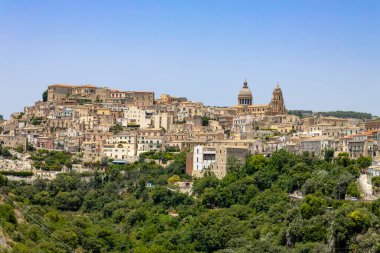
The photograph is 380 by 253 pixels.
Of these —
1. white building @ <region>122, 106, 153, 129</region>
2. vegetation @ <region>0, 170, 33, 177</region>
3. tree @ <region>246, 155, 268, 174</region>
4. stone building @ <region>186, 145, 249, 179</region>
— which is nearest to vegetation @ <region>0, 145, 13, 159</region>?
vegetation @ <region>0, 170, 33, 177</region>

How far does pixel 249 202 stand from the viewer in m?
45.1

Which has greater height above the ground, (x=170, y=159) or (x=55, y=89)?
(x=55, y=89)

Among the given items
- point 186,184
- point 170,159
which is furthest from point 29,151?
point 186,184

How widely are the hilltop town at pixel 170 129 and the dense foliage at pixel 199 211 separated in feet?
7.45

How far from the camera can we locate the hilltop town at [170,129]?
2060 inches

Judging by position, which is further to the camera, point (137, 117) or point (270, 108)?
point (270, 108)

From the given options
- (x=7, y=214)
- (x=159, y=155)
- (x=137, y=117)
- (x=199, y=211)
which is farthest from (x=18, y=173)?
(x=7, y=214)

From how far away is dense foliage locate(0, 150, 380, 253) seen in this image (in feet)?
117

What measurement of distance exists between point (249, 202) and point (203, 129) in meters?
20.2

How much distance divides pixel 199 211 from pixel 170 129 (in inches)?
786

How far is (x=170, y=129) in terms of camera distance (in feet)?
215

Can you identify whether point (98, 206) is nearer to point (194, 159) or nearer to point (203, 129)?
point (194, 159)

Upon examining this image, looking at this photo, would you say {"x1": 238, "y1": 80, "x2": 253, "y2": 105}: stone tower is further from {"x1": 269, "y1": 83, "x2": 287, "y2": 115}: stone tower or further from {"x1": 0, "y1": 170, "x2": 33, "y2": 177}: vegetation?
{"x1": 0, "y1": 170, "x2": 33, "y2": 177}: vegetation

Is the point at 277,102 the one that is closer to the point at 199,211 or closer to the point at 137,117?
the point at 137,117
